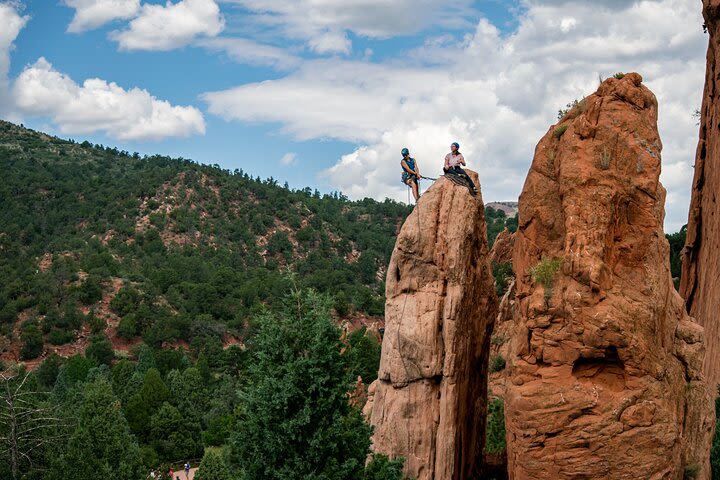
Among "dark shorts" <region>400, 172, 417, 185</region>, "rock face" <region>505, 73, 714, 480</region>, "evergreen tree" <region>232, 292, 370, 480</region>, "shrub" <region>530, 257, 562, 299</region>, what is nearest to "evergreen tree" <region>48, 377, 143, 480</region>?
"evergreen tree" <region>232, 292, 370, 480</region>

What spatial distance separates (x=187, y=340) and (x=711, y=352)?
2397 inches

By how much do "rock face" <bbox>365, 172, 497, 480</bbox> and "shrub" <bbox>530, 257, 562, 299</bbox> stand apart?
286 cm

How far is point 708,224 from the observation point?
30797 millimetres

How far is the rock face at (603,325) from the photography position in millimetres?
14680

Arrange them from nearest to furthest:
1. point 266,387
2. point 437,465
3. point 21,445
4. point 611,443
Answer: point 611,443, point 266,387, point 437,465, point 21,445

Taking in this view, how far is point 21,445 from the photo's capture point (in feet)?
88.0

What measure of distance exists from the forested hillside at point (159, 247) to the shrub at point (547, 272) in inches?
2001

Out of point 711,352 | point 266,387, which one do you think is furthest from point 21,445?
point 711,352

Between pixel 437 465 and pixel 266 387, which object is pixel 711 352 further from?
→ pixel 266 387

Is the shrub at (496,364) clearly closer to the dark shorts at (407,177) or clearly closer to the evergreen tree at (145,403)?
the dark shorts at (407,177)

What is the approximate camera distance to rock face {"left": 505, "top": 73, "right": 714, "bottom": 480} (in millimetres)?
14680

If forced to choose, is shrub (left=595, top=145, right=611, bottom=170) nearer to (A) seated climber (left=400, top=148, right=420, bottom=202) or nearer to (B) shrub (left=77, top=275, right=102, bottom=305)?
(A) seated climber (left=400, top=148, right=420, bottom=202)

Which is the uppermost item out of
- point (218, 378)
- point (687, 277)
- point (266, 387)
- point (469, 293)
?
point (687, 277)

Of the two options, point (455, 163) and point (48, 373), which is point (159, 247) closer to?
point (48, 373)
